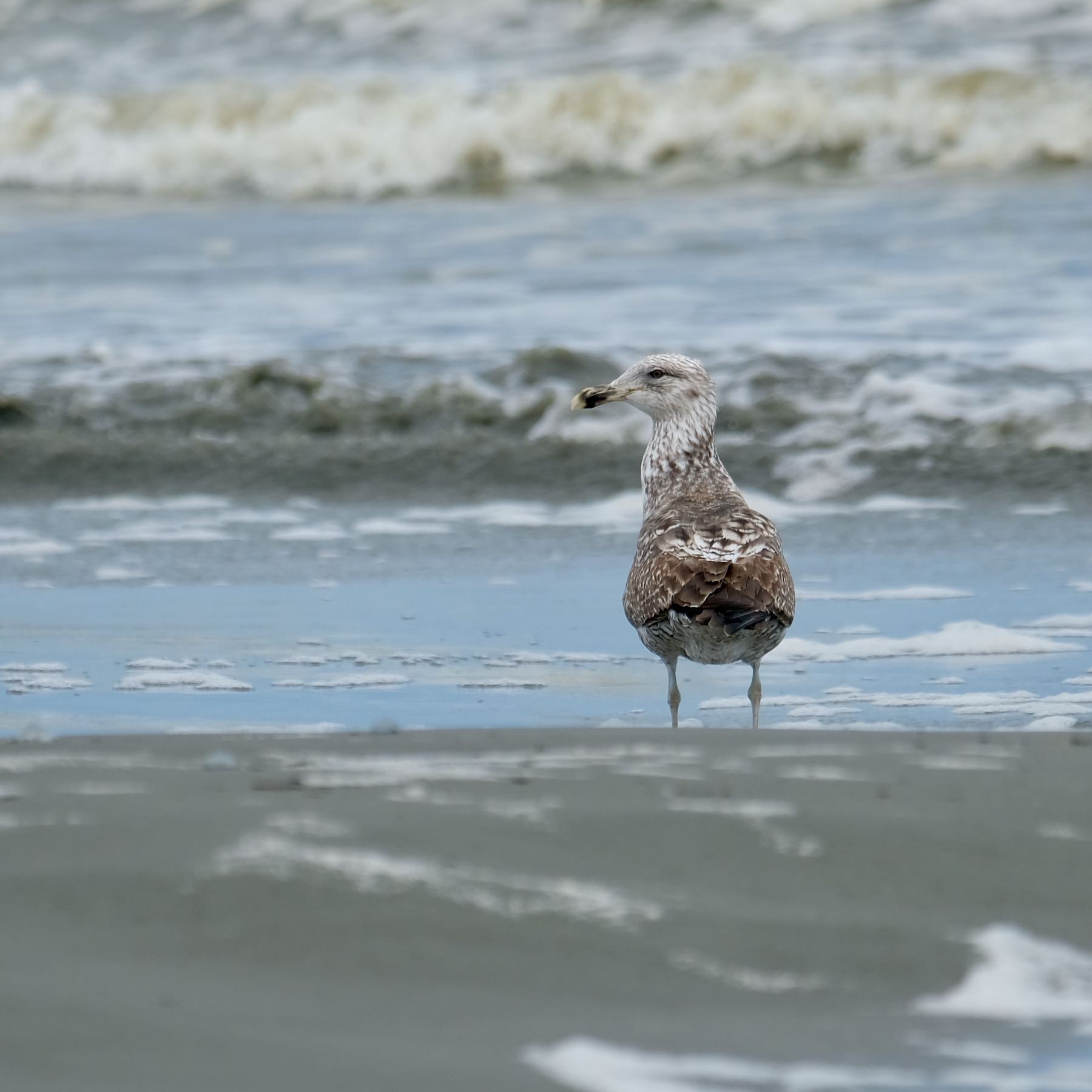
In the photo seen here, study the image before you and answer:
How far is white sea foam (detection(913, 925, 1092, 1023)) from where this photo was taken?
8.68 ft

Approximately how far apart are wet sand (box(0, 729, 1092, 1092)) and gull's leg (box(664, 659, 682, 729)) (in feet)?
5.77

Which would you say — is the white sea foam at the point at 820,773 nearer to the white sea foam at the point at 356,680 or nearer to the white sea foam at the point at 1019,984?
the white sea foam at the point at 1019,984

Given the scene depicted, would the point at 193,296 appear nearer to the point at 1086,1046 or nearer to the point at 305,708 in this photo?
the point at 305,708

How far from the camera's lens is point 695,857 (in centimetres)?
306

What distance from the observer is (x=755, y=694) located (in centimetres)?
544

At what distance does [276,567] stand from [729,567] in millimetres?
2339

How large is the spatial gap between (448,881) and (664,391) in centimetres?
419

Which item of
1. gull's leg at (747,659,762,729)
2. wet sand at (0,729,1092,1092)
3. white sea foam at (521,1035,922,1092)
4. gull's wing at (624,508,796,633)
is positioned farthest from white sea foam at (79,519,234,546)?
white sea foam at (521,1035,922,1092)

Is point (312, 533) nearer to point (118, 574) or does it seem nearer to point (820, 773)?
point (118, 574)

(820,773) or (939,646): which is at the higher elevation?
(939,646)

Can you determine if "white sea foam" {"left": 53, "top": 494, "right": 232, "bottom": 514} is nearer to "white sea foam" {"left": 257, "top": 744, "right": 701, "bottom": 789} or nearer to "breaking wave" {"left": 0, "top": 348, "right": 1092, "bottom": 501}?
"breaking wave" {"left": 0, "top": 348, "right": 1092, "bottom": 501}

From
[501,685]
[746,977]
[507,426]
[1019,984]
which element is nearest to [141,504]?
[507,426]

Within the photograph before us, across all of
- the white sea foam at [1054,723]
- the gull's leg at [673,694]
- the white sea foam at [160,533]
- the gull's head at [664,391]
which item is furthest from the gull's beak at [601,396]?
the white sea foam at [1054,723]

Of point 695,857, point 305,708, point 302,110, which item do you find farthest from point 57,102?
point 695,857
